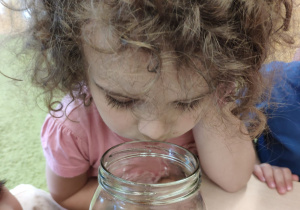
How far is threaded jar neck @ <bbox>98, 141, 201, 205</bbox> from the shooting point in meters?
0.26


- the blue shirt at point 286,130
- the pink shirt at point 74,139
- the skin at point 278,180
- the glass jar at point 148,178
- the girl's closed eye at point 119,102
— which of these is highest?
the girl's closed eye at point 119,102

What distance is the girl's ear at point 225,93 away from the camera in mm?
338

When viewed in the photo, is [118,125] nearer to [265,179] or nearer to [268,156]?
[265,179]

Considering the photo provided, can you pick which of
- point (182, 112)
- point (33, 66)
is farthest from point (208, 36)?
point (33, 66)

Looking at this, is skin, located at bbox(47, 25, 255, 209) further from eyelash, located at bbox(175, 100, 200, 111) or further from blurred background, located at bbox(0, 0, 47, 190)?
blurred background, located at bbox(0, 0, 47, 190)

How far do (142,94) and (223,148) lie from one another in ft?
0.80

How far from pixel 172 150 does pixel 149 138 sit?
0.16ft

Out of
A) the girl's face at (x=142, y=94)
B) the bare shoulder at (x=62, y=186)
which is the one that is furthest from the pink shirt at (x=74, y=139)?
the girl's face at (x=142, y=94)

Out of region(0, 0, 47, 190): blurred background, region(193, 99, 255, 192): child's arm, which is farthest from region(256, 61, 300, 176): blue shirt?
region(0, 0, 47, 190): blurred background

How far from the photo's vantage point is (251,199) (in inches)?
16.4

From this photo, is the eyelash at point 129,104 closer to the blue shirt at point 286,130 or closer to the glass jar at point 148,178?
the glass jar at point 148,178

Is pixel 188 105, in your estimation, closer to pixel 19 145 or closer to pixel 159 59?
pixel 159 59

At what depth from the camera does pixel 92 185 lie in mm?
540

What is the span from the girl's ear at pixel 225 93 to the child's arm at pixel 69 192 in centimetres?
25
